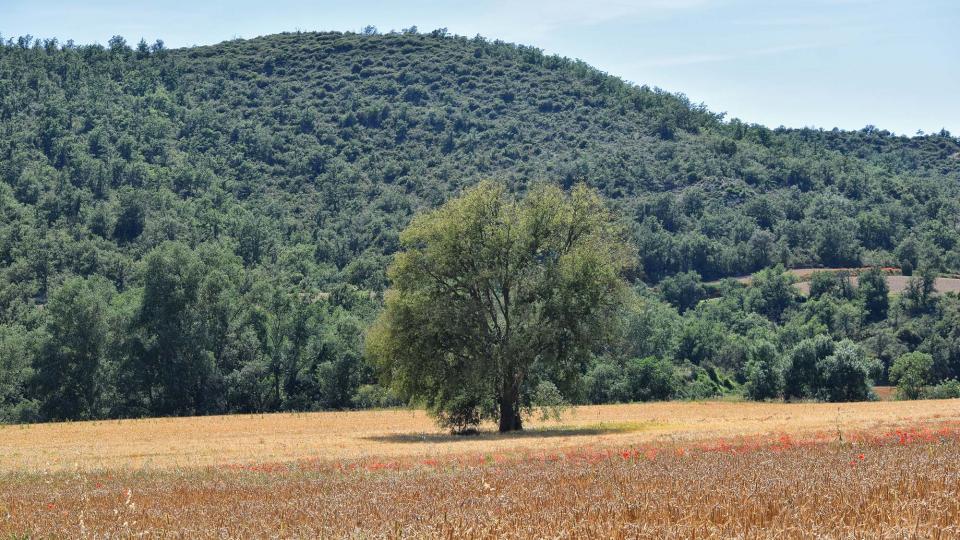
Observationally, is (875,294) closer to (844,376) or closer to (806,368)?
(806,368)

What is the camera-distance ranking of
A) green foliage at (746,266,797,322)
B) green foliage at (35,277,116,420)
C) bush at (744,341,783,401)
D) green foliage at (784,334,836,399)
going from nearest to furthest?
1. green foliage at (35,277,116,420)
2. green foliage at (784,334,836,399)
3. bush at (744,341,783,401)
4. green foliage at (746,266,797,322)

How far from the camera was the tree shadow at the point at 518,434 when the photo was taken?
3978 centimetres

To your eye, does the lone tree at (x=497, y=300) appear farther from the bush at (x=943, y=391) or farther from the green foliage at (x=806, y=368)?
the bush at (x=943, y=391)

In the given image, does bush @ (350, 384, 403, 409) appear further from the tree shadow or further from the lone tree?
the lone tree

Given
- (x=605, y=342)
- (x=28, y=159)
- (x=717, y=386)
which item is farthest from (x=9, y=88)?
(x=605, y=342)

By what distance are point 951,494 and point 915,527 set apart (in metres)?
2.79

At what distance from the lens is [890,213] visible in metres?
188

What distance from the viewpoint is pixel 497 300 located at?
146ft

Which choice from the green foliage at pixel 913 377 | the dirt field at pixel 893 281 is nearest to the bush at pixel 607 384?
the green foliage at pixel 913 377

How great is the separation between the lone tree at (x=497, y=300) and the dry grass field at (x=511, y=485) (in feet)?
11.5

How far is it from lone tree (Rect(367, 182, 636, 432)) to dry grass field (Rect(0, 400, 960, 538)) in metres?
3.50

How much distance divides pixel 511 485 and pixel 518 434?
78.0 ft

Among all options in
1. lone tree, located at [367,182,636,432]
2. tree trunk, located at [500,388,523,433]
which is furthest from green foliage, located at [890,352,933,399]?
tree trunk, located at [500,388,523,433]

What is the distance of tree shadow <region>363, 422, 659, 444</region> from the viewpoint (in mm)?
39781
